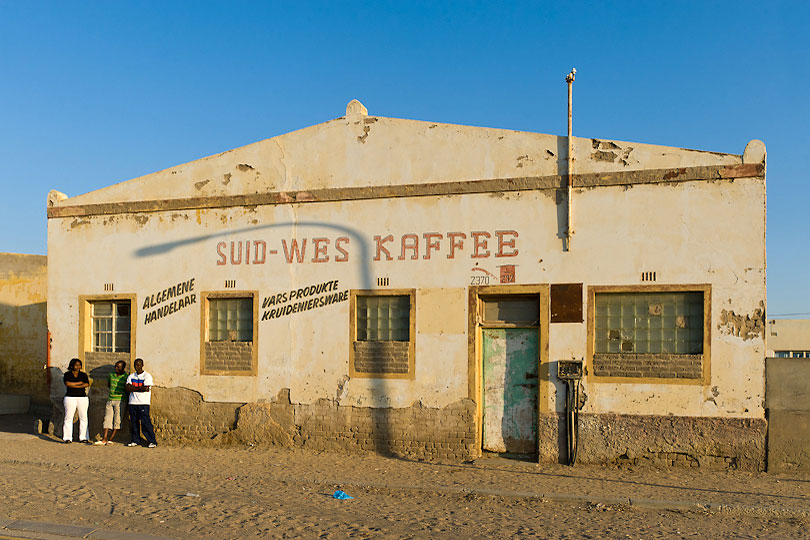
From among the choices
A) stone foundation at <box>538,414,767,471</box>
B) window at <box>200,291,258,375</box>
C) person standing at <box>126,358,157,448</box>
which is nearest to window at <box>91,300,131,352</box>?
person standing at <box>126,358,157,448</box>

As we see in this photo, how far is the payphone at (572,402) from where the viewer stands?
1027 centimetres

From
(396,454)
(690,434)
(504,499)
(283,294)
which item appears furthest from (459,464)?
(283,294)

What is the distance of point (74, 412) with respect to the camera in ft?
41.3

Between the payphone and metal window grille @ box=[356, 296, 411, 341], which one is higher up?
metal window grille @ box=[356, 296, 411, 341]

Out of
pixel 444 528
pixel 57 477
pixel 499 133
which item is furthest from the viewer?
pixel 499 133

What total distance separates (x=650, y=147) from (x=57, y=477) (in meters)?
9.07

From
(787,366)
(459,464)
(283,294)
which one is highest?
(283,294)

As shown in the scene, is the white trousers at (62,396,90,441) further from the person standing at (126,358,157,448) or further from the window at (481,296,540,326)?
the window at (481,296,540,326)

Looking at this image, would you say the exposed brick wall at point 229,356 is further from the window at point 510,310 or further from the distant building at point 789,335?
the distant building at point 789,335

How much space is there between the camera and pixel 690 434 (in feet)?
32.3

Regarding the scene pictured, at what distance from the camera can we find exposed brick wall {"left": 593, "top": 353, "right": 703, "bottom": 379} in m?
9.91

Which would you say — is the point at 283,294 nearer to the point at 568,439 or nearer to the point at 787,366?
the point at 568,439

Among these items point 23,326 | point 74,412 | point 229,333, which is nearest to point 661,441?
point 229,333

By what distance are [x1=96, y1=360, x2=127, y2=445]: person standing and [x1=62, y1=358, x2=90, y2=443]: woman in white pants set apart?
1.22ft
